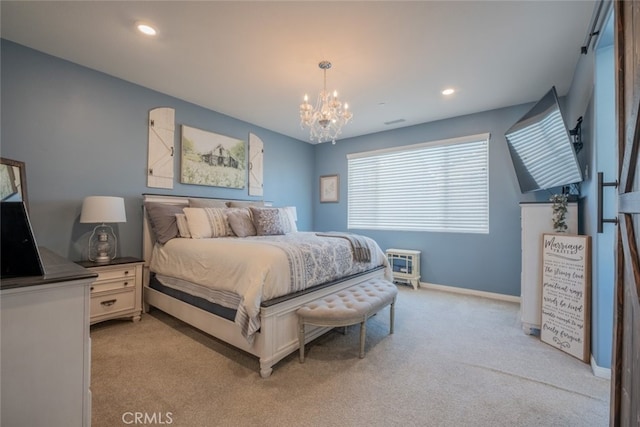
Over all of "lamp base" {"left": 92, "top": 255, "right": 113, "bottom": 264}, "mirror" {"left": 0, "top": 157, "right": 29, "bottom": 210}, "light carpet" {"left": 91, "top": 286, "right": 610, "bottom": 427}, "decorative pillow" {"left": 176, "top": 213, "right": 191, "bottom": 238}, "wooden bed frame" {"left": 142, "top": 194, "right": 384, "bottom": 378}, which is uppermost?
"mirror" {"left": 0, "top": 157, "right": 29, "bottom": 210}

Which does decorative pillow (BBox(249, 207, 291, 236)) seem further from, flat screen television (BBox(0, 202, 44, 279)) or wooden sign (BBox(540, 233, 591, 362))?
wooden sign (BBox(540, 233, 591, 362))

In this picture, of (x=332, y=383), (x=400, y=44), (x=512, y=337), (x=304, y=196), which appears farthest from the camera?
(x=304, y=196)

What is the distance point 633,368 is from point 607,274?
1.34 metres

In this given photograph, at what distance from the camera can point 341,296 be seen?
8.11 ft

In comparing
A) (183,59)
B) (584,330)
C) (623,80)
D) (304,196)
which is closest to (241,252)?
(183,59)

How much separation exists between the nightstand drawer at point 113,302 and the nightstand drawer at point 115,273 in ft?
0.52

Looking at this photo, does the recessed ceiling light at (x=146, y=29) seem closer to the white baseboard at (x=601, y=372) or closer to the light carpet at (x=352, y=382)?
the light carpet at (x=352, y=382)

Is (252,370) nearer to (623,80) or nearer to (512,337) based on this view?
(512,337)

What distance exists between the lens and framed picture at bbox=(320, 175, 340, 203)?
562 centimetres

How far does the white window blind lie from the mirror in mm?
4434

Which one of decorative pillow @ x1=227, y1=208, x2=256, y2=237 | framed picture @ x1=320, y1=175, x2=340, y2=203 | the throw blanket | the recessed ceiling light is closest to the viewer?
the recessed ceiling light

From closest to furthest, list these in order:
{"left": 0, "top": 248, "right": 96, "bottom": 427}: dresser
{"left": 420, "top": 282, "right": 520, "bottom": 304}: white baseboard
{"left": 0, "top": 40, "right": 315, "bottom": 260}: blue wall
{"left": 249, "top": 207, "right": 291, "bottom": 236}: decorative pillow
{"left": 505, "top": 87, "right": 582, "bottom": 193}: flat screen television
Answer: {"left": 0, "top": 248, "right": 96, "bottom": 427}: dresser, {"left": 505, "top": 87, "right": 582, "bottom": 193}: flat screen television, {"left": 0, "top": 40, "right": 315, "bottom": 260}: blue wall, {"left": 249, "top": 207, "right": 291, "bottom": 236}: decorative pillow, {"left": 420, "top": 282, "right": 520, "bottom": 304}: white baseboard

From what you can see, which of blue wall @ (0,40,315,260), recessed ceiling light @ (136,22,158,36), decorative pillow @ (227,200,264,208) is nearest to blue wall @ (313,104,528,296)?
decorative pillow @ (227,200,264,208)

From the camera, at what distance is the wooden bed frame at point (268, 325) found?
6.48 ft
